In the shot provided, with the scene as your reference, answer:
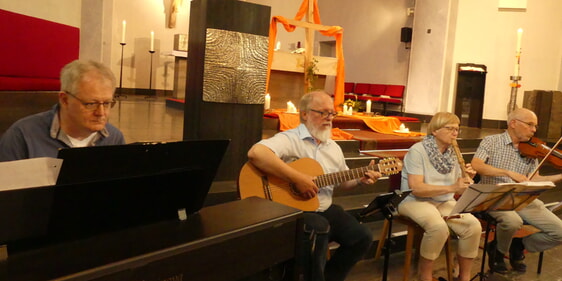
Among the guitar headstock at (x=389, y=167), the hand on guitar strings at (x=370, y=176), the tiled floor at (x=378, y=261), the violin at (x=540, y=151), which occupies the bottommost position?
the tiled floor at (x=378, y=261)

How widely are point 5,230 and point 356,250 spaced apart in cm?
222

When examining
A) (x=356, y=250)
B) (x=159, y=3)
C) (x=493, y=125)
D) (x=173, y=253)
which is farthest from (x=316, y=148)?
(x=159, y=3)

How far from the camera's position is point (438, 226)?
11.0 feet

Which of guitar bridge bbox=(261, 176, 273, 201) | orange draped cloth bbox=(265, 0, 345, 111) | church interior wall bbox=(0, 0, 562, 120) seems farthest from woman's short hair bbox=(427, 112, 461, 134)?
orange draped cloth bbox=(265, 0, 345, 111)

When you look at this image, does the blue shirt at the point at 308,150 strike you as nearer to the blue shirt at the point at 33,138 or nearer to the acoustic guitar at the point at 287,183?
the acoustic guitar at the point at 287,183

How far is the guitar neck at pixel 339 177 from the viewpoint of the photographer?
311 cm

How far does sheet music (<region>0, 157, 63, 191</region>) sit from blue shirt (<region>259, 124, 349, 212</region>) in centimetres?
183

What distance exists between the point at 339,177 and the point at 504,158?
181 centimetres

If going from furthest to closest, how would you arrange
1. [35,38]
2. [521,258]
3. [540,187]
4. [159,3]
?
[159,3], [521,258], [35,38], [540,187]

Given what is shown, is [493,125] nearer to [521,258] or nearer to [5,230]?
[521,258]

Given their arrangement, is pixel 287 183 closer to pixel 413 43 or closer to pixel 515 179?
pixel 515 179

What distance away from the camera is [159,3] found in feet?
42.2

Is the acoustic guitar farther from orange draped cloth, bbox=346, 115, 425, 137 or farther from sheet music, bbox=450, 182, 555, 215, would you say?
orange draped cloth, bbox=346, 115, 425, 137

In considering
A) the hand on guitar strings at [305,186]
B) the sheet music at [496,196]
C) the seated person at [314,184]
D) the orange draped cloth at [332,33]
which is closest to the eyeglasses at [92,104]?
the seated person at [314,184]
